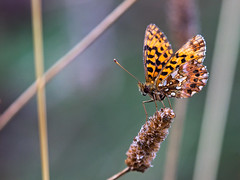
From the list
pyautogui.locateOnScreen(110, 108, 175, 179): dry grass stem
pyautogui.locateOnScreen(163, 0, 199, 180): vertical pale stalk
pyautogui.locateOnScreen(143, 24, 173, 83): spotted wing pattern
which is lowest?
pyautogui.locateOnScreen(110, 108, 175, 179): dry grass stem

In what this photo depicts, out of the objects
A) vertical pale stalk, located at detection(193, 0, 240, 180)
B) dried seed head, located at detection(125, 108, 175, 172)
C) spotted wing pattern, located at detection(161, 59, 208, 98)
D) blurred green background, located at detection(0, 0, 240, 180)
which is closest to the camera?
dried seed head, located at detection(125, 108, 175, 172)

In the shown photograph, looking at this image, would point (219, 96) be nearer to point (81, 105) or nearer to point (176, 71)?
point (176, 71)

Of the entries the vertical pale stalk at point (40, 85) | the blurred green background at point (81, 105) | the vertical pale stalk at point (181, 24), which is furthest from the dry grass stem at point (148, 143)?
the blurred green background at point (81, 105)

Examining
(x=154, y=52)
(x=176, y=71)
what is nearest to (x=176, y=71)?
(x=176, y=71)

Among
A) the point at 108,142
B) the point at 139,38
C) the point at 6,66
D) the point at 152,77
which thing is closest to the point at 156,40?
the point at 152,77

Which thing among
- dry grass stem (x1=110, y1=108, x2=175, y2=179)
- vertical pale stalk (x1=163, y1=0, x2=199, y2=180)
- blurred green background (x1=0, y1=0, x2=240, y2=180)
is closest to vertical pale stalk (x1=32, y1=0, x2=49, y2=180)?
dry grass stem (x1=110, y1=108, x2=175, y2=179)

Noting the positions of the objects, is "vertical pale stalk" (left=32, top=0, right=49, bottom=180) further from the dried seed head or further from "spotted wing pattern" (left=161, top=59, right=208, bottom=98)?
"spotted wing pattern" (left=161, top=59, right=208, bottom=98)
